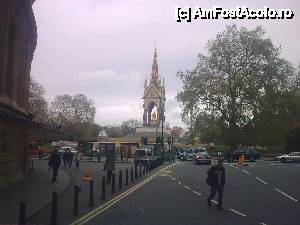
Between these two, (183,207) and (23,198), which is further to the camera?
(23,198)

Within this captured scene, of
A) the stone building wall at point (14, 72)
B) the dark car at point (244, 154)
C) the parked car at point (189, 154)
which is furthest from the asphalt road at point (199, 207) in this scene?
the parked car at point (189, 154)

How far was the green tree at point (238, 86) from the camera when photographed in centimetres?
6084

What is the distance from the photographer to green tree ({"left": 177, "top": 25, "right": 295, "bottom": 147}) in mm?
60844

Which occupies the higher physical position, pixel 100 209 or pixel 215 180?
pixel 215 180

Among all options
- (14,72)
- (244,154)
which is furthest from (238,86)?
(14,72)

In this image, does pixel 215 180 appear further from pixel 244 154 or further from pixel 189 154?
pixel 189 154

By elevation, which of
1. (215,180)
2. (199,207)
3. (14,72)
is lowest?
(199,207)

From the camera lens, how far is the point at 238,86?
6138 centimetres

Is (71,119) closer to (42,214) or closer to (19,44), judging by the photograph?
(19,44)

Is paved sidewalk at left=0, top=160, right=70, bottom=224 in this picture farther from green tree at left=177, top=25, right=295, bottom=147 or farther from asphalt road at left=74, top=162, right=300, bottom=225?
green tree at left=177, top=25, right=295, bottom=147

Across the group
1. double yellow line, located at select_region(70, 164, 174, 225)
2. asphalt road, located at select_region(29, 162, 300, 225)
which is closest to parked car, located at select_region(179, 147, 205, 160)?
asphalt road, located at select_region(29, 162, 300, 225)

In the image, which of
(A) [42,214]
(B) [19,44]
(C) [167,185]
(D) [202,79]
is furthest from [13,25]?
(D) [202,79]

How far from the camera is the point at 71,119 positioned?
339 ft

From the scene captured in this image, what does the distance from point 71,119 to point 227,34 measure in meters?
49.6
